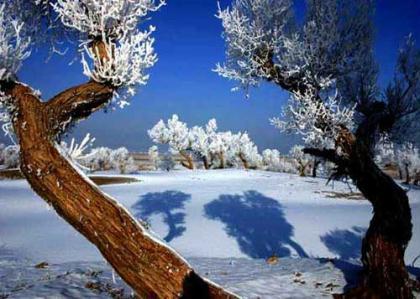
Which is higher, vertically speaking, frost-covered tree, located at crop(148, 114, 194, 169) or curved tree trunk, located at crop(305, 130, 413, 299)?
→ frost-covered tree, located at crop(148, 114, 194, 169)

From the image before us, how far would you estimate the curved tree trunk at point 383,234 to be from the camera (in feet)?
24.2

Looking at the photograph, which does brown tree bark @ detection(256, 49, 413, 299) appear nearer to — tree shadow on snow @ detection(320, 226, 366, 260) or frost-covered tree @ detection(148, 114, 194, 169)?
tree shadow on snow @ detection(320, 226, 366, 260)

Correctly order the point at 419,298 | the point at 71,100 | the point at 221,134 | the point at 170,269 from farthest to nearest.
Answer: the point at 221,134
the point at 419,298
the point at 71,100
the point at 170,269

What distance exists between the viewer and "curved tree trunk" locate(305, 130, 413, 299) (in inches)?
291

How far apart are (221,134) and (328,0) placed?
2067 inches

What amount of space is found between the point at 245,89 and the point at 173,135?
1806 inches

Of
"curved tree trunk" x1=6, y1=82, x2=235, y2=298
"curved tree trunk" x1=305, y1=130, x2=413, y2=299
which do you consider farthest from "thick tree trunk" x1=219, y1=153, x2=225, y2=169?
"curved tree trunk" x1=6, y1=82, x2=235, y2=298

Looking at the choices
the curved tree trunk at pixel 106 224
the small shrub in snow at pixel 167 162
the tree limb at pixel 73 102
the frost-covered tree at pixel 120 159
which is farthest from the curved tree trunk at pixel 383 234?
the frost-covered tree at pixel 120 159

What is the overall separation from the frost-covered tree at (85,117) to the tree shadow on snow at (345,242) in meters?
12.3

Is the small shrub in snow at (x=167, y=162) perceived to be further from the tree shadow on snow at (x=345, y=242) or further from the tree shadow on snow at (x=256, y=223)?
the tree shadow on snow at (x=345, y=242)

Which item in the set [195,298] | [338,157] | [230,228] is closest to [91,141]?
[195,298]

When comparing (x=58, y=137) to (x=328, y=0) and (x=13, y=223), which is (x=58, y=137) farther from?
(x=13, y=223)

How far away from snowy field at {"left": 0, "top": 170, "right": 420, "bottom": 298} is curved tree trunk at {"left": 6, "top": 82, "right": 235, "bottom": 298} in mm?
4550

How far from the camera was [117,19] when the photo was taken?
475cm
